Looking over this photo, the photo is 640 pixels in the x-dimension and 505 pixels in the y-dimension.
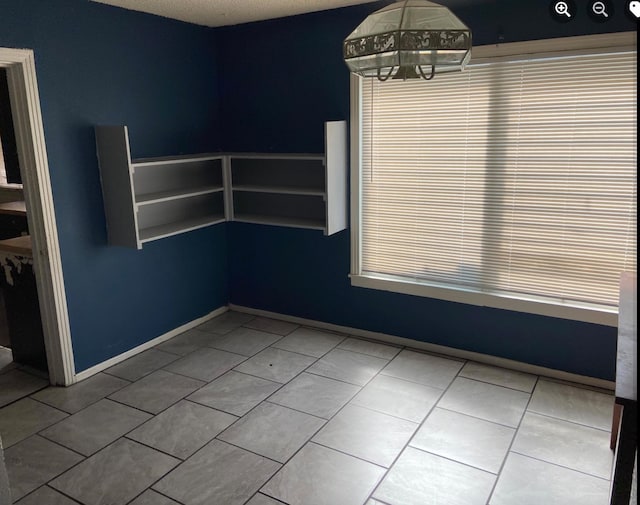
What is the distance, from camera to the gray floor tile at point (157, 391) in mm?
3211

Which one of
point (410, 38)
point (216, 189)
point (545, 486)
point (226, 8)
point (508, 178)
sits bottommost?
point (545, 486)

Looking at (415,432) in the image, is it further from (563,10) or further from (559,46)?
(563,10)

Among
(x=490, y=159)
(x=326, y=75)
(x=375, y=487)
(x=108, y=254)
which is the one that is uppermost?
(x=326, y=75)

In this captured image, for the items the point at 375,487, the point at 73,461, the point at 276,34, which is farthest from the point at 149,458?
→ the point at 276,34

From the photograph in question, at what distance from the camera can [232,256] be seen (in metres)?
4.75

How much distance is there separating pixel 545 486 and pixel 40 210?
3.21 m

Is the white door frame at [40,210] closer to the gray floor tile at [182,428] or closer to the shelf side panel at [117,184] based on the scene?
the shelf side panel at [117,184]

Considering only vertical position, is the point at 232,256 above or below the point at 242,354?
above

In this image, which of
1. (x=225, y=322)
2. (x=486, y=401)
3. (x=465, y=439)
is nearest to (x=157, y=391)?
(x=225, y=322)

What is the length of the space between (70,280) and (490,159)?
290 cm

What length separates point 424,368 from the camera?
363cm

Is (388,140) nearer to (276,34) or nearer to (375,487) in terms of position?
(276,34)

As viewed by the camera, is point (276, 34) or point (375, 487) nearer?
point (375, 487)

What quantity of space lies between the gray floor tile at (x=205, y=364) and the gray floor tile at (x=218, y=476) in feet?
2.84
